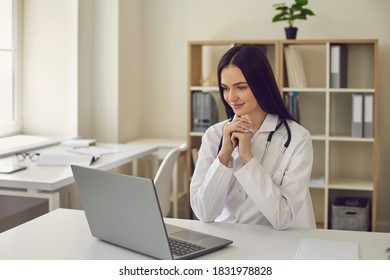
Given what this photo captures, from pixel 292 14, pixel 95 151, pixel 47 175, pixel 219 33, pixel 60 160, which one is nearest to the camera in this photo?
pixel 47 175

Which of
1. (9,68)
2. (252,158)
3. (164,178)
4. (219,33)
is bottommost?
(164,178)

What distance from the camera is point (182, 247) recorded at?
156 centimetres

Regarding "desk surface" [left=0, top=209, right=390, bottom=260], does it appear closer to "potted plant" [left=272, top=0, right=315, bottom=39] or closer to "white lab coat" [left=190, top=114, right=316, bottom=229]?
"white lab coat" [left=190, top=114, right=316, bottom=229]

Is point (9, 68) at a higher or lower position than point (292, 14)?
lower

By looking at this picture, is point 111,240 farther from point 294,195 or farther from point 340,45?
point 340,45

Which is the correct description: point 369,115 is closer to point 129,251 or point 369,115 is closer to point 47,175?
point 47,175

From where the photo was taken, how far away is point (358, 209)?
4.00m

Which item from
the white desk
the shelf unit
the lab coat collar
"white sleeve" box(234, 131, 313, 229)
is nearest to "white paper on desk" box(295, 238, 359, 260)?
"white sleeve" box(234, 131, 313, 229)

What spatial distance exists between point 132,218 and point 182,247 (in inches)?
6.4

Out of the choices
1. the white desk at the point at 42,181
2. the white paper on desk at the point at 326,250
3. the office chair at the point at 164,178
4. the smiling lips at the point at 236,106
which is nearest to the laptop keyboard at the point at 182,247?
the white paper on desk at the point at 326,250

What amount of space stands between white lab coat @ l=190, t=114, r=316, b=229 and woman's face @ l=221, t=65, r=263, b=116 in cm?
11

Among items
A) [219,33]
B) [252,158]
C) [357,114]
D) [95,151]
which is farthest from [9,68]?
[252,158]

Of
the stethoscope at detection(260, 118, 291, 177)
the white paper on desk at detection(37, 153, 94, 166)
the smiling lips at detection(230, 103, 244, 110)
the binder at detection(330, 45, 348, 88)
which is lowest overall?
the white paper on desk at detection(37, 153, 94, 166)

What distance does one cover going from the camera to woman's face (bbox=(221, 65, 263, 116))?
195 centimetres
